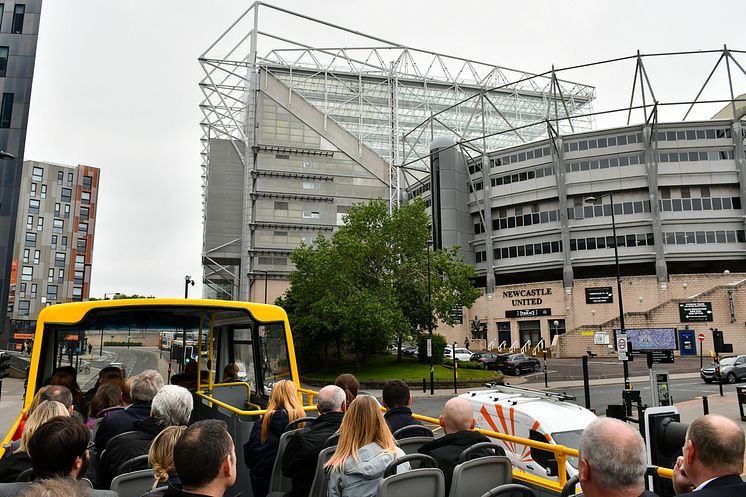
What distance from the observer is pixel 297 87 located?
A: 241 feet

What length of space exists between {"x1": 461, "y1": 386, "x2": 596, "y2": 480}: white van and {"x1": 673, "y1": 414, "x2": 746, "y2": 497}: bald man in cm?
556

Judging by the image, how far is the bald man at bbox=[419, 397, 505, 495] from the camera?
168 inches

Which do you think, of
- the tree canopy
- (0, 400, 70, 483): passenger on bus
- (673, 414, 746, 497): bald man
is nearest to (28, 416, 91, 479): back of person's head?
(0, 400, 70, 483): passenger on bus

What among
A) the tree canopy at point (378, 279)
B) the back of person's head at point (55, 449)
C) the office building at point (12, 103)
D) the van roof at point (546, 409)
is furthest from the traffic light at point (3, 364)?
the office building at point (12, 103)

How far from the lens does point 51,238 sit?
3706 inches

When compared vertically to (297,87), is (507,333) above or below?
below

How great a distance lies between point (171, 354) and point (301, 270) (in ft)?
102

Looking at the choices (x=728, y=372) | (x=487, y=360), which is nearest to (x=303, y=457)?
(x=728, y=372)

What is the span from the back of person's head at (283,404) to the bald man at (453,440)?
1442mm

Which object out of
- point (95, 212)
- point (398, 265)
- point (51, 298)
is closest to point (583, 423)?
point (398, 265)

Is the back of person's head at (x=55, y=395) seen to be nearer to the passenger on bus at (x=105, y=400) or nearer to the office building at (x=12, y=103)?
the passenger on bus at (x=105, y=400)

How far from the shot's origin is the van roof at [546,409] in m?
9.33

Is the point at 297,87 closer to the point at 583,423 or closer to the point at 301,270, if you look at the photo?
the point at 301,270

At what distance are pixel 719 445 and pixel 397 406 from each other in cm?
340
